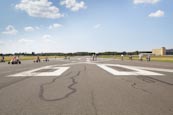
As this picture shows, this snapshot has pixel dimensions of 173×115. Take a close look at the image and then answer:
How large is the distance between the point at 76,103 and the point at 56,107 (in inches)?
23.4

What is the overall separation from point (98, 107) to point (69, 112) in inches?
29.6

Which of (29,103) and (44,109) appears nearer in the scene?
(44,109)

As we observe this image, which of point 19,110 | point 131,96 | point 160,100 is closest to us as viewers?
point 19,110

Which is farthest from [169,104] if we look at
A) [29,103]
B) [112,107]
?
[29,103]

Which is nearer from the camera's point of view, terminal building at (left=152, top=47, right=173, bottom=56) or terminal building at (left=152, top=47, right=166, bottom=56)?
terminal building at (left=152, top=47, right=166, bottom=56)

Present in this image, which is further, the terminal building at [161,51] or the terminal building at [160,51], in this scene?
the terminal building at [161,51]

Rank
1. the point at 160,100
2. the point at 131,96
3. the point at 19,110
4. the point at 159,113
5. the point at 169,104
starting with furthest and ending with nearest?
1. the point at 131,96
2. the point at 160,100
3. the point at 169,104
4. the point at 19,110
5. the point at 159,113

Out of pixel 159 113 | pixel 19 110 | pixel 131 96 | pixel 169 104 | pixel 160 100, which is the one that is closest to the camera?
pixel 159 113

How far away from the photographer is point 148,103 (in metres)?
5.16

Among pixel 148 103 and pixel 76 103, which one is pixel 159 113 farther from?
pixel 76 103

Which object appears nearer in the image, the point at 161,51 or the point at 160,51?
the point at 161,51

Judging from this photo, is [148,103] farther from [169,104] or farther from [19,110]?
[19,110]

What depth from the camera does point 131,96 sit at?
605cm

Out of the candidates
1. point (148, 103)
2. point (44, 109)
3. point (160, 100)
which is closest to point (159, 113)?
point (148, 103)
